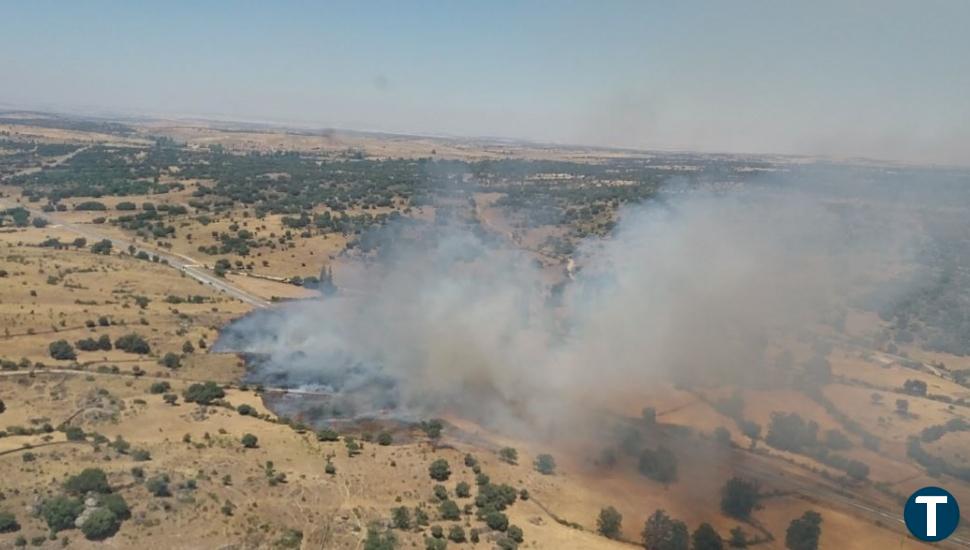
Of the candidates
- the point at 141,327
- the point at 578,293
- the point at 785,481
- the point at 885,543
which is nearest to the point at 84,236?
the point at 141,327

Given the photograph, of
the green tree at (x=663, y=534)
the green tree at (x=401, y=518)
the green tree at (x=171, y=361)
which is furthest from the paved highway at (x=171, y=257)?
the green tree at (x=663, y=534)

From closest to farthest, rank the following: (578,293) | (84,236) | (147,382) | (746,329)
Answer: (147,382), (746,329), (578,293), (84,236)

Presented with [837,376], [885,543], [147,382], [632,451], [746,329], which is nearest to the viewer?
[885,543]

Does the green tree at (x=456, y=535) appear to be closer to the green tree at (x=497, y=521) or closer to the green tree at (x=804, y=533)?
the green tree at (x=497, y=521)

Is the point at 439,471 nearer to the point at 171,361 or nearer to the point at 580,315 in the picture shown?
the point at 171,361

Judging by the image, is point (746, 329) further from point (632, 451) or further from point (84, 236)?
point (84, 236)

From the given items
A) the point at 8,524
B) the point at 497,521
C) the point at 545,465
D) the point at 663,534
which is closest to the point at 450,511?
the point at 497,521
